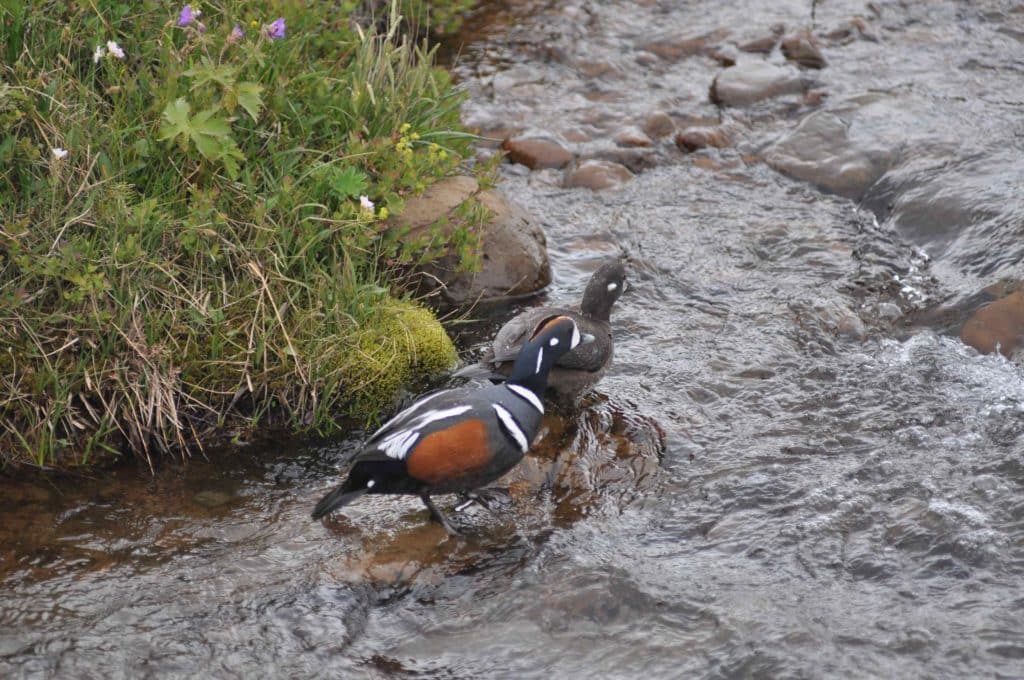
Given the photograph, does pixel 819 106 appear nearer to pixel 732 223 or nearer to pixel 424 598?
pixel 732 223

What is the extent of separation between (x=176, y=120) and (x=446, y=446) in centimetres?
228

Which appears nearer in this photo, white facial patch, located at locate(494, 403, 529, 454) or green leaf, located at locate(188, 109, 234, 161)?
white facial patch, located at locate(494, 403, 529, 454)

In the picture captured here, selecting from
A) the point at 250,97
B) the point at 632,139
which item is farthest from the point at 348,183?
the point at 632,139

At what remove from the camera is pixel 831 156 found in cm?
899

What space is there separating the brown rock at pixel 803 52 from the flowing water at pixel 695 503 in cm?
176

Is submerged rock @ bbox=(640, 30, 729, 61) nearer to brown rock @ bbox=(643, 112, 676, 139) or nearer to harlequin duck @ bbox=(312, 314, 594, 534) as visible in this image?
brown rock @ bbox=(643, 112, 676, 139)

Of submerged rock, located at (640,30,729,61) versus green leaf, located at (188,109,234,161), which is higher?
green leaf, located at (188,109,234,161)

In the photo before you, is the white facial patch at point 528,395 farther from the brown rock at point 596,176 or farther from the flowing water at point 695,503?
the brown rock at point 596,176

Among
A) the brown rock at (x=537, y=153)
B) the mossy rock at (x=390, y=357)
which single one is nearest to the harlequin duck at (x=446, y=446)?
the mossy rock at (x=390, y=357)

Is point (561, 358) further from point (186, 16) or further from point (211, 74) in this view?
point (186, 16)

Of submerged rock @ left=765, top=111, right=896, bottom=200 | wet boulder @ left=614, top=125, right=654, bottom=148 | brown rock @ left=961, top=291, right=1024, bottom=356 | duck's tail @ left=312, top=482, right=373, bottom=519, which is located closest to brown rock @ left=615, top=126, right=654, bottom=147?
wet boulder @ left=614, top=125, right=654, bottom=148

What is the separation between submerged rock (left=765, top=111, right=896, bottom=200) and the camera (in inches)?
345

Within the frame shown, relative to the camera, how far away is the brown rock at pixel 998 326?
6738mm

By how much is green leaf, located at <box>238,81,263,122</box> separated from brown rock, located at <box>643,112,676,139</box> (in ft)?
14.1
